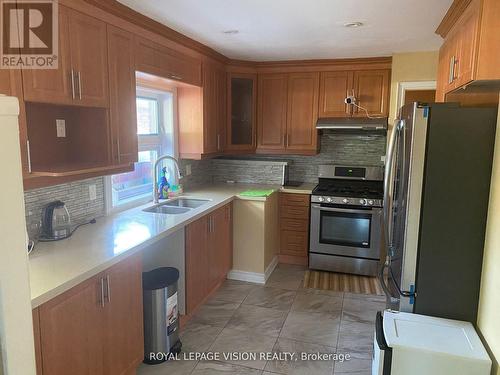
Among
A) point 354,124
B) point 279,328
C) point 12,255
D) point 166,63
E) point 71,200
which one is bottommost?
point 279,328

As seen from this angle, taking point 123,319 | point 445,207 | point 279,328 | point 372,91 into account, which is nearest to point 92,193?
point 123,319

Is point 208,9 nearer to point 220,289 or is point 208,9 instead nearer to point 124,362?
point 124,362

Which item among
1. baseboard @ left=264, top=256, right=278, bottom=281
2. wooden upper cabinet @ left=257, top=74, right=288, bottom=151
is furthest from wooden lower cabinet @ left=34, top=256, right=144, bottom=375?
wooden upper cabinet @ left=257, top=74, right=288, bottom=151

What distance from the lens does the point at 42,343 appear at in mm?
1501

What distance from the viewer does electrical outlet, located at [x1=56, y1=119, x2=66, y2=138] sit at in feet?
7.47

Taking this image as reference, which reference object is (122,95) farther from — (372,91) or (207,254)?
(372,91)

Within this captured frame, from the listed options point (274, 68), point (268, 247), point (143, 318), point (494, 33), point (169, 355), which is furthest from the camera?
point (274, 68)

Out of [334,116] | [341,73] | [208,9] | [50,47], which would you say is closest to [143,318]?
[50,47]

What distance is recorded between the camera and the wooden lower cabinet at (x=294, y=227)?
402 centimetres

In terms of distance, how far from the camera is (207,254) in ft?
10.2

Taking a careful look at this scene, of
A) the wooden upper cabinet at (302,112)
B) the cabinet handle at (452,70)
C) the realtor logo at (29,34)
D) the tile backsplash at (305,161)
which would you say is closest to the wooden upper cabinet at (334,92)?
the wooden upper cabinet at (302,112)

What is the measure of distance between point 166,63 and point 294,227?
87.3 inches

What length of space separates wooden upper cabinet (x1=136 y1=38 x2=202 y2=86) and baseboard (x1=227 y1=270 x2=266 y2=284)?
191cm

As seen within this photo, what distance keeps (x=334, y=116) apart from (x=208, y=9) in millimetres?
2055
